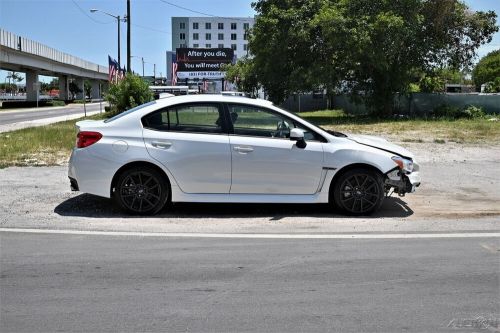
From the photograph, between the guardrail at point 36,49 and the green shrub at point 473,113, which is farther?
the guardrail at point 36,49

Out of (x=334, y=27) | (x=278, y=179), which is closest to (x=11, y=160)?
(x=278, y=179)

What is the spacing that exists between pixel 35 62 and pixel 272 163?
6131 centimetres

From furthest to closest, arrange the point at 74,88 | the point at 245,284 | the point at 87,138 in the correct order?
the point at 74,88 < the point at 87,138 < the point at 245,284

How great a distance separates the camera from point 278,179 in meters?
7.44

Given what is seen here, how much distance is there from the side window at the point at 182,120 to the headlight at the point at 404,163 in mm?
2431

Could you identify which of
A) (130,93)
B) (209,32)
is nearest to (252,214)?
(130,93)

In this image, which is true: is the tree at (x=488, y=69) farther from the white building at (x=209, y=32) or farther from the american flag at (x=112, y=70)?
the american flag at (x=112, y=70)

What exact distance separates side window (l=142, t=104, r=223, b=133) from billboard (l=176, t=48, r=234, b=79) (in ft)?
202

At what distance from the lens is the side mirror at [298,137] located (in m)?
7.30

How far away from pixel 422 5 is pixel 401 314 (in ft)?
95.9

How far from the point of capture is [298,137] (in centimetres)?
734

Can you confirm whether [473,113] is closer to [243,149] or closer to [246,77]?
[246,77]

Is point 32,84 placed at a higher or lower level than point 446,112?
higher

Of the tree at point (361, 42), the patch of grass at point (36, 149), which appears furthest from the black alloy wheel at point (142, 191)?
the tree at point (361, 42)
